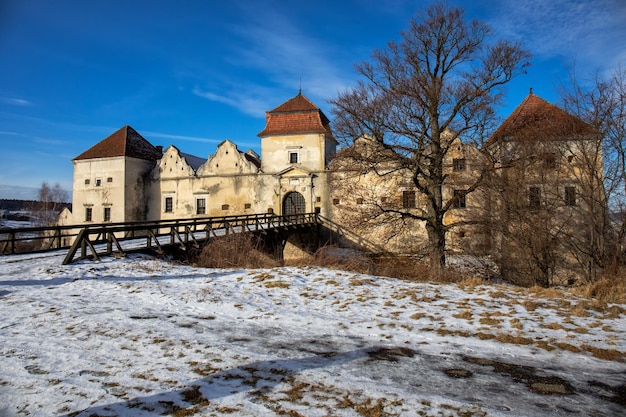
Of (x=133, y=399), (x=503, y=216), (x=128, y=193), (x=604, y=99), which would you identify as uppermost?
(x=604, y=99)

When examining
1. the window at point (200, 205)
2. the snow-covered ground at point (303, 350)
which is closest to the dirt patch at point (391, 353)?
the snow-covered ground at point (303, 350)

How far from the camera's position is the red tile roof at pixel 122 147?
31.6m

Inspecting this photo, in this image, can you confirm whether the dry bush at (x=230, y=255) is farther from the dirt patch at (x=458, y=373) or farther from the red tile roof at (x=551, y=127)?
the red tile roof at (x=551, y=127)

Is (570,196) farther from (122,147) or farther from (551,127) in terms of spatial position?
(122,147)

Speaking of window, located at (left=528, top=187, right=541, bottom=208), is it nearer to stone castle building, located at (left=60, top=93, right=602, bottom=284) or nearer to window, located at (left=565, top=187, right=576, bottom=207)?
stone castle building, located at (left=60, top=93, right=602, bottom=284)

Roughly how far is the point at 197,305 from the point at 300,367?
3.20 meters

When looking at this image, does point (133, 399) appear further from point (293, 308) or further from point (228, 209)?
point (228, 209)

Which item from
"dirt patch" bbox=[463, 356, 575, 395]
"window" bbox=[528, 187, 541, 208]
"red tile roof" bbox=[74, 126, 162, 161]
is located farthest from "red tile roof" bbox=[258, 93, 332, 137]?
"dirt patch" bbox=[463, 356, 575, 395]

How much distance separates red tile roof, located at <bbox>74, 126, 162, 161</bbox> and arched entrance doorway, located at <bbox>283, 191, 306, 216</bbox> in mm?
12859

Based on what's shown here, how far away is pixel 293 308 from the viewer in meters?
6.57

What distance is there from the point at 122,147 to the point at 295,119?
46.1 ft

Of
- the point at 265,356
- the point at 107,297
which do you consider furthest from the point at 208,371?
the point at 107,297

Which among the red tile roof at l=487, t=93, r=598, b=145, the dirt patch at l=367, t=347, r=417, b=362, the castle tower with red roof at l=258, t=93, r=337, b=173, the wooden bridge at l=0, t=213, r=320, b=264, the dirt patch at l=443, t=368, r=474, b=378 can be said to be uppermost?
the castle tower with red roof at l=258, t=93, r=337, b=173

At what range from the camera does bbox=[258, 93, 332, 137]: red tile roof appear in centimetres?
2878
